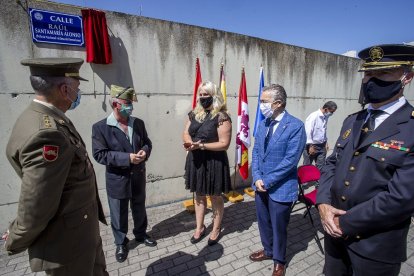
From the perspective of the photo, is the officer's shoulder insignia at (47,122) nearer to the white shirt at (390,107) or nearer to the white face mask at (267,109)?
the white face mask at (267,109)

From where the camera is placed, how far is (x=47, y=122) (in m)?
1.54

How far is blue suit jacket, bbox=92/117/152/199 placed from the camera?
2881 millimetres

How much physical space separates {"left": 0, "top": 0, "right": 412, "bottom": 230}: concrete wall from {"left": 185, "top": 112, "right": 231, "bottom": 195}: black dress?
1401 mm

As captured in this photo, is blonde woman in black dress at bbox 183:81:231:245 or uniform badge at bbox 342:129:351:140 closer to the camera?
uniform badge at bbox 342:129:351:140

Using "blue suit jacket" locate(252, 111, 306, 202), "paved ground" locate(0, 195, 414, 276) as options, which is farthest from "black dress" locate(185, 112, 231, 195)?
"paved ground" locate(0, 195, 414, 276)

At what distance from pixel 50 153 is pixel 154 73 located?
3.10 metres

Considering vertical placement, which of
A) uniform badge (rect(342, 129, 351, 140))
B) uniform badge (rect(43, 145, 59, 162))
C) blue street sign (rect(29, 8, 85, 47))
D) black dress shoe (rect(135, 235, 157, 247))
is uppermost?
blue street sign (rect(29, 8, 85, 47))

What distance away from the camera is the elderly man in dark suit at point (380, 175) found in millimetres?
1546

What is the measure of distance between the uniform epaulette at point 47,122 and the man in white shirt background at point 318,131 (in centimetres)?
547

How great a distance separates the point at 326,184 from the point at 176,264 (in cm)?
216

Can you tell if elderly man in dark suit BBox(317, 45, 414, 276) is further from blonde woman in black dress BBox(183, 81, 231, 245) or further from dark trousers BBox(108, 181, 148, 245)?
dark trousers BBox(108, 181, 148, 245)

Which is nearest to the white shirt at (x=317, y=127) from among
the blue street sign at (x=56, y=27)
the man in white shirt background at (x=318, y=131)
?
the man in white shirt background at (x=318, y=131)

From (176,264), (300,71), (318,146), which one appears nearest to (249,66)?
(300,71)

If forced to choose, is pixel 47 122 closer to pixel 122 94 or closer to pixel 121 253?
pixel 122 94
